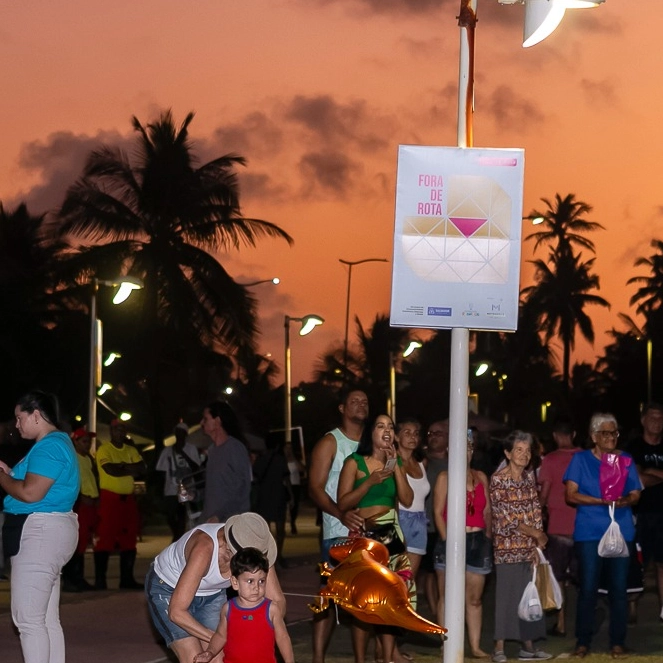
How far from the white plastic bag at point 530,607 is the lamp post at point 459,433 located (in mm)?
1991

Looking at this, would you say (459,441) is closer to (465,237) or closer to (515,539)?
(465,237)

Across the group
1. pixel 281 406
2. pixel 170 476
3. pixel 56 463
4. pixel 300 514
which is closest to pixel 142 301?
pixel 300 514

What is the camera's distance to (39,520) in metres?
8.84

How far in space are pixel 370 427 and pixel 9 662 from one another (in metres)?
3.20

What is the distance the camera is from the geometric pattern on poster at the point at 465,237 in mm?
9141

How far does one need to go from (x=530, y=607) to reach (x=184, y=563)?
462 centimetres

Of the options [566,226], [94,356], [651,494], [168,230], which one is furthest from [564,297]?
[651,494]

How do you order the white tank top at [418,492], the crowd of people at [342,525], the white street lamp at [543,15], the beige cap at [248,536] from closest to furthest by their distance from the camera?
the beige cap at [248,536]
the crowd of people at [342,525]
the white street lamp at [543,15]
the white tank top at [418,492]

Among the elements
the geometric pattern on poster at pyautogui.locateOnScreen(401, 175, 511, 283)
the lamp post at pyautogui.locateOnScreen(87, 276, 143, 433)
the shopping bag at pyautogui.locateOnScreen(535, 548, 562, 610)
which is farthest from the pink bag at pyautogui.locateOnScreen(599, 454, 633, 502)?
the lamp post at pyautogui.locateOnScreen(87, 276, 143, 433)

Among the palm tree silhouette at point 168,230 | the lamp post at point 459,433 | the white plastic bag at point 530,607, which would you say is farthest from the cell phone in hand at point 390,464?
the palm tree silhouette at point 168,230

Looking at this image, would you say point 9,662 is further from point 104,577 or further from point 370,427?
point 104,577

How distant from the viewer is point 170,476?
1817cm

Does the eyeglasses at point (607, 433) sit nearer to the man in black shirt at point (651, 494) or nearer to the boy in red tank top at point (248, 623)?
the man in black shirt at point (651, 494)

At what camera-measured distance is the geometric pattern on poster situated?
9141 mm
